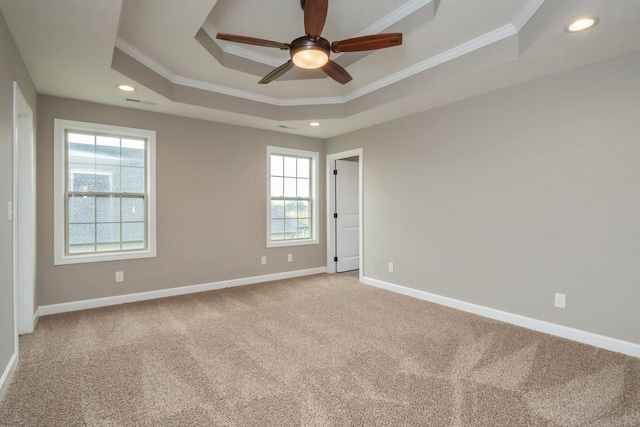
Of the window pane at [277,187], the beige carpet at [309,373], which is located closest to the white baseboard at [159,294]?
the beige carpet at [309,373]

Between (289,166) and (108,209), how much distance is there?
269 centimetres

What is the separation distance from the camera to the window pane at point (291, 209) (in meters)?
5.44

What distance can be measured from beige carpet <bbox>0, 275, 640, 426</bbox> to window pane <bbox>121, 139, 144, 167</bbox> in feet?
6.03

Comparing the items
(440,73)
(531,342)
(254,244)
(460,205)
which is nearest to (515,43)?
(440,73)

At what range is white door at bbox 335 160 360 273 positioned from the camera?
584cm

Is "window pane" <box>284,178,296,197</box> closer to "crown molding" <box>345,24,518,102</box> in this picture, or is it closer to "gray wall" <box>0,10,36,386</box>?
"crown molding" <box>345,24,518,102</box>

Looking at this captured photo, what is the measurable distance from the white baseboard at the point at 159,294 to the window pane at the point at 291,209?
96 centimetres

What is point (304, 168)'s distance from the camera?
565 centimetres

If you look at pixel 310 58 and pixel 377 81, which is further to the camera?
pixel 377 81

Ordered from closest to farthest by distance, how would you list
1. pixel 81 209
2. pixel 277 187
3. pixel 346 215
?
1. pixel 81 209
2. pixel 277 187
3. pixel 346 215

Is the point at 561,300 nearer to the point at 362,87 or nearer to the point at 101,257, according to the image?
the point at 362,87

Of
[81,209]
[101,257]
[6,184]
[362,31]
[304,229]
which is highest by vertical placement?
[362,31]

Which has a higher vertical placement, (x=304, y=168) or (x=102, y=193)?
(x=304, y=168)

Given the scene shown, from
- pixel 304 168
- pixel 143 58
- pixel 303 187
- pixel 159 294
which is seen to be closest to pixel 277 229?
pixel 303 187
